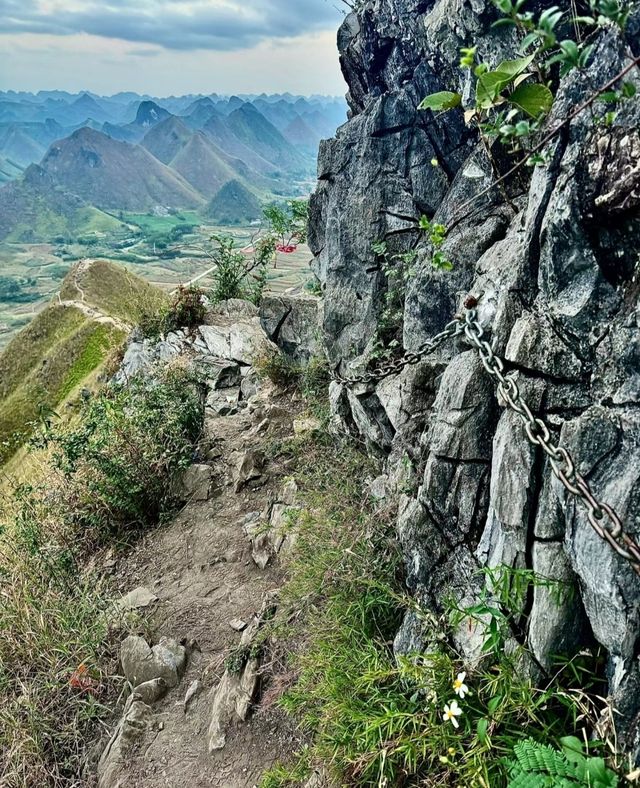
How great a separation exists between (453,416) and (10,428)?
56.7ft

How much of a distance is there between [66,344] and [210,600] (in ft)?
50.3

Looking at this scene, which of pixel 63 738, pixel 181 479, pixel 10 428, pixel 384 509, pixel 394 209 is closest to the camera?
pixel 384 509

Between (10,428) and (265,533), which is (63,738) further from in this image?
(10,428)

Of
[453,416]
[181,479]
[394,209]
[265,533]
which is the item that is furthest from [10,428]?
[453,416]

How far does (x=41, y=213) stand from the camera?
171 meters

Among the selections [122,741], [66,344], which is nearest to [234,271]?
[66,344]

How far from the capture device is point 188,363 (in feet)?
34.5

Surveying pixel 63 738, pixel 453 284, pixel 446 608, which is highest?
pixel 453 284

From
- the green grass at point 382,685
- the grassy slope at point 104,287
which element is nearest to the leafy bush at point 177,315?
the grassy slope at point 104,287

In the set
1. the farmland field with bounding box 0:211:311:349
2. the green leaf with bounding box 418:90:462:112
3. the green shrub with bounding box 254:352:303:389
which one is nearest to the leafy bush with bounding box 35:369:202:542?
the green shrub with bounding box 254:352:303:389

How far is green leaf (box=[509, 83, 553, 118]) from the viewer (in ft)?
9.50

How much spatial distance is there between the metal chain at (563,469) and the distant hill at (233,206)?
15754 centimetres

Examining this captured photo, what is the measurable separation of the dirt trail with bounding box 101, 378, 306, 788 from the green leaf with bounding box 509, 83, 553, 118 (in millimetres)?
4693

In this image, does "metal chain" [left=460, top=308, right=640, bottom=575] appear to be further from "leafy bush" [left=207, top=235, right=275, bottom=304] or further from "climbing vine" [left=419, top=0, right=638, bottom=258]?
"leafy bush" [left=207, top=235, right=275, bottom=304]
